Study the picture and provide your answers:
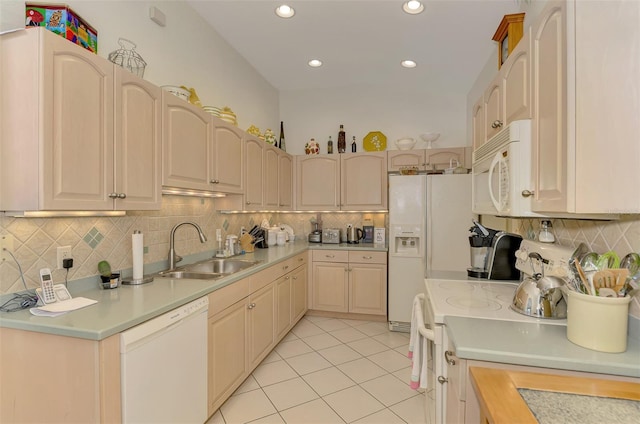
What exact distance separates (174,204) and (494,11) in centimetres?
296

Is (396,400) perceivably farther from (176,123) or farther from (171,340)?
(176,123)

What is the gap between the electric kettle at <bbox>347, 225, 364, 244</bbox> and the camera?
4.06 meters

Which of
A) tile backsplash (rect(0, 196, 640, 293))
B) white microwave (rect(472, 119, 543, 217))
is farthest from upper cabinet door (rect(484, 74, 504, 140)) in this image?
tile backsplash (rect(0, 196, 640, 293))

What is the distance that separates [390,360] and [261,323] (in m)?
1.20

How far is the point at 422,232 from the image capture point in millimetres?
3348

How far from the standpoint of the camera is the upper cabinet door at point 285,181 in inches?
146

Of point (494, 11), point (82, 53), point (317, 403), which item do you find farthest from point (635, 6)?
point (317, 403)

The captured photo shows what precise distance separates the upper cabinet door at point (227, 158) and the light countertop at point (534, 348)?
191 cm

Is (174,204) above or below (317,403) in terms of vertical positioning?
above

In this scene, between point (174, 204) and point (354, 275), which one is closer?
point (174, 204)

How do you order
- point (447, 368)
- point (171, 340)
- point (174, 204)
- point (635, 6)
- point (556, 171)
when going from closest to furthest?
point (635, 6), point (556, 171), point (447, 368), point (171, 340), point (174, 204)

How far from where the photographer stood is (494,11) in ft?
8.00

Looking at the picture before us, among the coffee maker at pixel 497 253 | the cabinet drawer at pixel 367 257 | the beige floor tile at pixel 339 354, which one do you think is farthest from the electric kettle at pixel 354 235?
the coffee maker at pixel 497 253

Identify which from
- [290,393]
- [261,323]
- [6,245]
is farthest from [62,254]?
[290,393]
